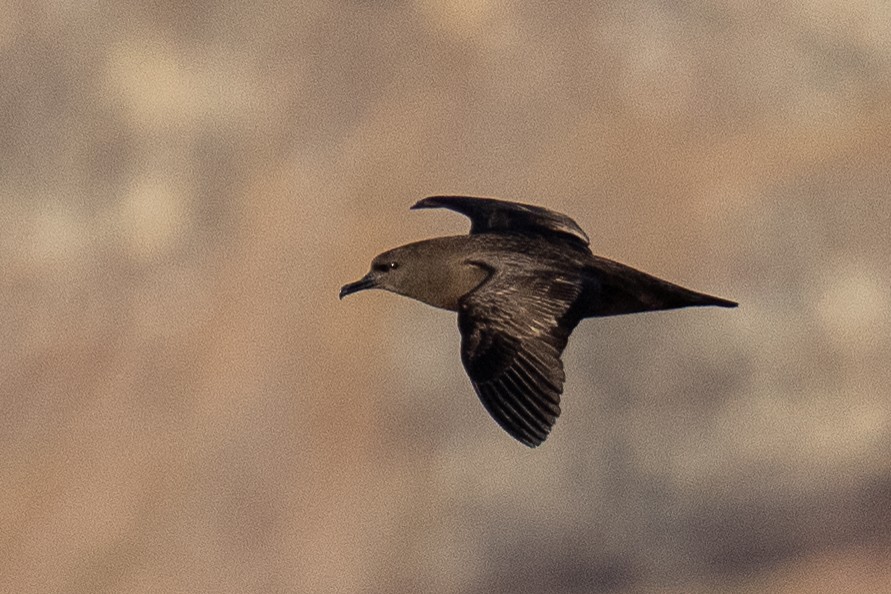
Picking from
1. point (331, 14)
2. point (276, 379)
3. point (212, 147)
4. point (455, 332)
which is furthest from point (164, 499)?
point (331, 14)

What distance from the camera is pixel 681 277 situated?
60.7 ft

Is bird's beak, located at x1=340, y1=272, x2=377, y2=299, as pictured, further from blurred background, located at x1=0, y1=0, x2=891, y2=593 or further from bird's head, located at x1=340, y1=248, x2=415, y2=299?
blurred background, located at x1=0, y1=0, x2=891, y2=593

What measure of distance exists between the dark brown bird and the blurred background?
20.4 feet

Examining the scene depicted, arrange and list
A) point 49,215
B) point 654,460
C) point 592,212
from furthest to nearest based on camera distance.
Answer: point 49,215 → point 592,212 → point 654,460

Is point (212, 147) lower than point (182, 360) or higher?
higher

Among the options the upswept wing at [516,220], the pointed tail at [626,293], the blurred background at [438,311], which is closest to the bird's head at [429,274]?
the pointed tail at [626,293]

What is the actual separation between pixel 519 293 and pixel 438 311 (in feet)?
28.2

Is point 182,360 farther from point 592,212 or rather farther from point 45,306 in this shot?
point 592,212

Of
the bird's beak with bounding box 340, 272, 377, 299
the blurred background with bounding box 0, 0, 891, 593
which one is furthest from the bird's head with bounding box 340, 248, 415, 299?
the blurred background with bounding box 0, 0, 891, 593

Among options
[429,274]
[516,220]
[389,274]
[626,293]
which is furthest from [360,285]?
[626,293]

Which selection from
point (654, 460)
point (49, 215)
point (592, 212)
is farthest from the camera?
point (49, 215)

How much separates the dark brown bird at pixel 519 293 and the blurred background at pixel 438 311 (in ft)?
20.4

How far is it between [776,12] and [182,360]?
757cm

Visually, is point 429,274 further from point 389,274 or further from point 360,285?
point 360,285
